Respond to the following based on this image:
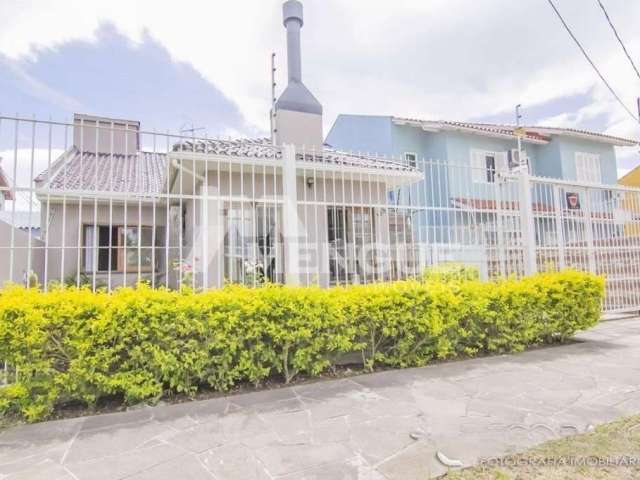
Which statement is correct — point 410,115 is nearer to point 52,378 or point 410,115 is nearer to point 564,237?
point 564,237

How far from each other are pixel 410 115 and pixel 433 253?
11028 mm

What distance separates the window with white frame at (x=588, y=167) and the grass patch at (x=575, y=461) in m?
18.9

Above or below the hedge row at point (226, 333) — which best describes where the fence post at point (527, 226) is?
above

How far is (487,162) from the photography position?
16.0 m

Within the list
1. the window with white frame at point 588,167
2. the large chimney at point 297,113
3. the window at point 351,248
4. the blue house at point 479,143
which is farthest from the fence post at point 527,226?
the window with white frame at point 588,167

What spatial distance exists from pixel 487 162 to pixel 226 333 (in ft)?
51.2

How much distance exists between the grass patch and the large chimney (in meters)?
5.76

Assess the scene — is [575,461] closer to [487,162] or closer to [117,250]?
[117,250]

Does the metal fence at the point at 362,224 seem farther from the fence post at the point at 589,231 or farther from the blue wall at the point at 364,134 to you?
the blue wall at the point at 364,134

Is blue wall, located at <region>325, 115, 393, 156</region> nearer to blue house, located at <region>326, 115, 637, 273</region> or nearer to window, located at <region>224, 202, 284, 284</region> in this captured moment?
blue house, located at <region>326, 115, 637, 273</region>

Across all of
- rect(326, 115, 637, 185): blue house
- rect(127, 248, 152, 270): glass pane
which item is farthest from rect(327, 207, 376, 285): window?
rect(326, 115, 637, 185): blue house

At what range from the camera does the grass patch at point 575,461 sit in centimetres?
211

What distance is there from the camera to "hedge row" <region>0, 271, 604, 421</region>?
9.98ft

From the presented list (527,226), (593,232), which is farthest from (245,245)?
(593,232)
